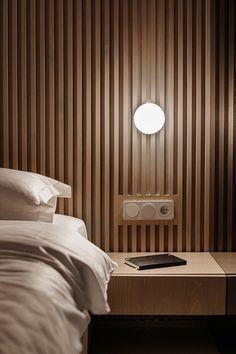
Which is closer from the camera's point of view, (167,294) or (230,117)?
(167,294)

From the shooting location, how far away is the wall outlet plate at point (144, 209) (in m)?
2.46

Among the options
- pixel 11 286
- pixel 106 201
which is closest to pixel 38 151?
pixel 106 201

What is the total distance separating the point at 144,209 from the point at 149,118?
17.9 inches

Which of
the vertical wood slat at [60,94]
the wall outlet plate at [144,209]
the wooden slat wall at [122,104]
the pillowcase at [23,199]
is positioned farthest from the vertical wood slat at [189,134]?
the pillowcase at [23,199]

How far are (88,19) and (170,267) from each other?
128 cm

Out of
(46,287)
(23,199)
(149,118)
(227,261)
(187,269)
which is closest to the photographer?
(46,287)

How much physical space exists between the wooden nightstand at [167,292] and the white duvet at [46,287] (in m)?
0.37

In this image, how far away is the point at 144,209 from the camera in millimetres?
2463

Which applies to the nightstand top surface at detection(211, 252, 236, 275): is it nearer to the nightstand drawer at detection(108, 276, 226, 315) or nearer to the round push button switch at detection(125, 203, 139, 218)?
the nightstand drawer at detection(108, 276, 226, 315)

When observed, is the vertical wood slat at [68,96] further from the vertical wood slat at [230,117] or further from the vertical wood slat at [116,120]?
the vertical wood slat at [230,117]

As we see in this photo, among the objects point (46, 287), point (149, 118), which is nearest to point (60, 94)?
point (149, 118)

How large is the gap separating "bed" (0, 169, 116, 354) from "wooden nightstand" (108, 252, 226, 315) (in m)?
0.34

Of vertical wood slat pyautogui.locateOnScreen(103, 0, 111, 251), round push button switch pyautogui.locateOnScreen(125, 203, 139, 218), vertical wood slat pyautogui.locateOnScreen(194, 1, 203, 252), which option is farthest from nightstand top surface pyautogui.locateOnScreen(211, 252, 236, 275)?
vertical wood slat pyautogui.locateOnScreen(103, 0, 111, 251)

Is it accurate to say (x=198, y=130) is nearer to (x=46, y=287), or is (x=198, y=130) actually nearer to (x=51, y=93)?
(x=51, y=93)
